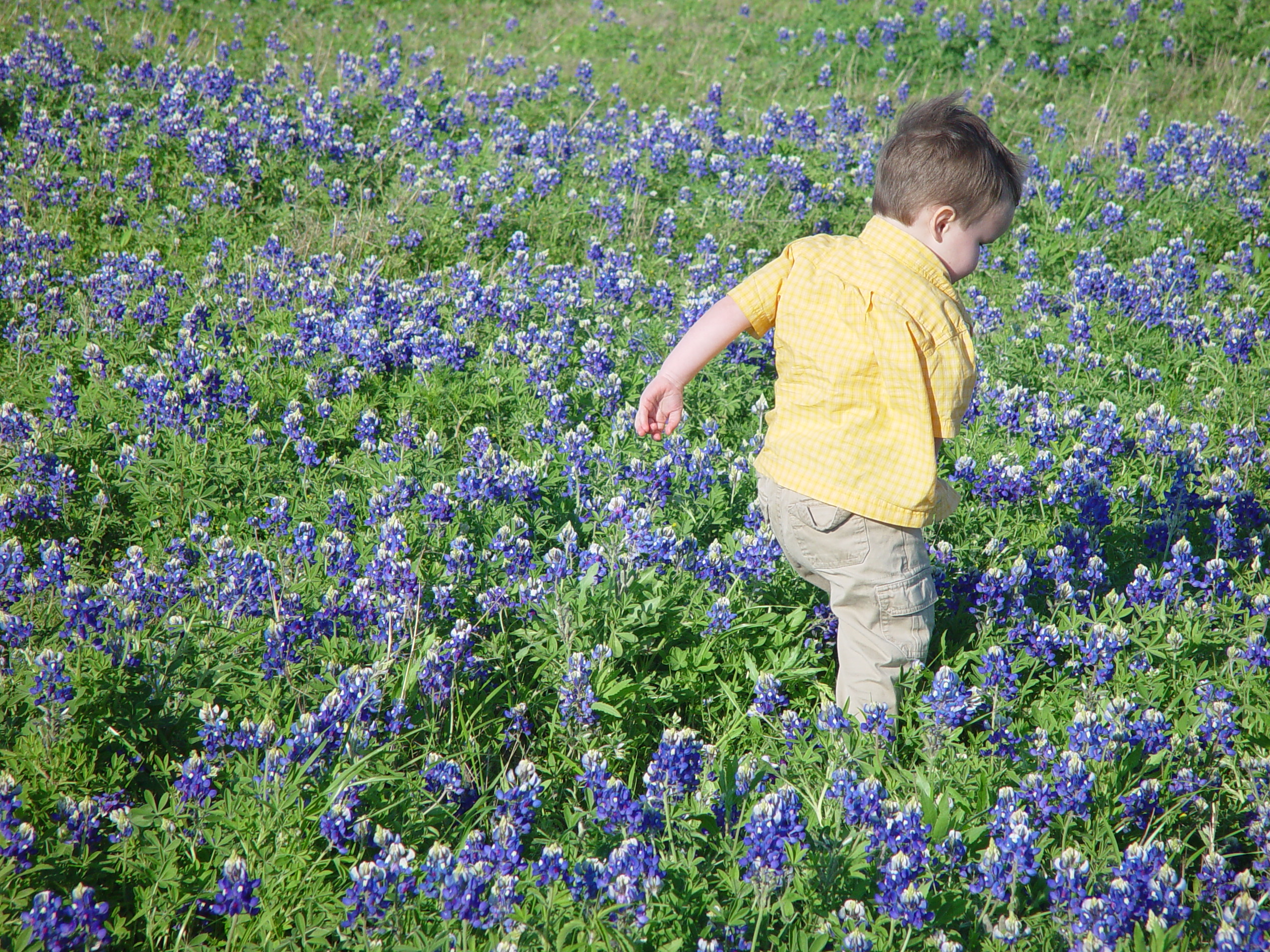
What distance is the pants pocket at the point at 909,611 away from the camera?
297cm

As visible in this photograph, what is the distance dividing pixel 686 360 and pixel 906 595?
1.02 metres

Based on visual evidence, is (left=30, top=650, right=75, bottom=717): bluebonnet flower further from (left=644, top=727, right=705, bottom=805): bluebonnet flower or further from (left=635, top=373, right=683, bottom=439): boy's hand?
(left=635, top=373, right=683, bottom=439): boy's hand

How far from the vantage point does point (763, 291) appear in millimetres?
2988

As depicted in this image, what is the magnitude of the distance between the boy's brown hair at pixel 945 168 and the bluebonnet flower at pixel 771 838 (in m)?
1.81

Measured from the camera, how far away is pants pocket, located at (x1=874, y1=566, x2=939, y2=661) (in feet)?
9.76

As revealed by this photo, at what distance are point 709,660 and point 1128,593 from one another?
1610 mm

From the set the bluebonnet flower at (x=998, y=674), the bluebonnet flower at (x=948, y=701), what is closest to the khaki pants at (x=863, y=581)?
the bluebonnet flower at (x=948, y=701)

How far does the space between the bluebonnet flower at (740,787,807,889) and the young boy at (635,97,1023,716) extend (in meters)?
0.74

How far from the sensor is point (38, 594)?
10.9ft

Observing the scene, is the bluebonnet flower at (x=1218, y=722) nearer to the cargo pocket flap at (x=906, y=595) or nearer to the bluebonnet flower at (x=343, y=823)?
the cargo pocket flap at (x=906, y=595)

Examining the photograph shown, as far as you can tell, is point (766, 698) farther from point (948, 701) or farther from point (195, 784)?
point (195, 784)

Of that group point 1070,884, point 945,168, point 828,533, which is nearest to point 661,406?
point 828,533

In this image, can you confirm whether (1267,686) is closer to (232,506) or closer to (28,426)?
(232,506)

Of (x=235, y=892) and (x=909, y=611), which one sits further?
(x=909, y=611)
